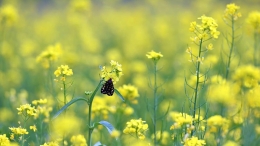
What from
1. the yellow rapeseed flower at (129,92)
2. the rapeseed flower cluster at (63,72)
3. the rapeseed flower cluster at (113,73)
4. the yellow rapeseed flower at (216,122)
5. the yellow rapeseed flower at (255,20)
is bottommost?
the yellow rapeseed flower at (216,122)

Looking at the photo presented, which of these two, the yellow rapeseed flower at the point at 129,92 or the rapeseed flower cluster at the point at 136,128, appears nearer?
the rapeseed flower cluster at the point at 136,128

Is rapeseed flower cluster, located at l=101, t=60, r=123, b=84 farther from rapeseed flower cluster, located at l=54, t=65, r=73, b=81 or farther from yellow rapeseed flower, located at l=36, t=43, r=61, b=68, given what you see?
yellow rapeseed flower, located at l=36, t=43, r=61, b=68

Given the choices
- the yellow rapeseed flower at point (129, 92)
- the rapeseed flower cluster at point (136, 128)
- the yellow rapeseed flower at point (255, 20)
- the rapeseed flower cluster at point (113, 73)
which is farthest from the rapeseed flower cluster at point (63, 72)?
the yellow rapeseed flower at point (255, 20)

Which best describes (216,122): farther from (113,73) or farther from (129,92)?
(129,92)

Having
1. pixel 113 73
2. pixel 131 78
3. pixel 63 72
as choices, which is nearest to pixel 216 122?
pixel 113 73

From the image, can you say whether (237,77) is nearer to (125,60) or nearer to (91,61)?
(91,61)

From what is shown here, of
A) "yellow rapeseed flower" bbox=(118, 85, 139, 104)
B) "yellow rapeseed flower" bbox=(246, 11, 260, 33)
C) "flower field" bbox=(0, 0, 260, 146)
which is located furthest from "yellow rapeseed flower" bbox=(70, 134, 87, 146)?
"yellow rapeseed flower" bbox=(246, 11, 260, 33)

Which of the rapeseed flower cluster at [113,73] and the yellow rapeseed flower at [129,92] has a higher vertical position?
the yellow rapeseed flower at [129,92]

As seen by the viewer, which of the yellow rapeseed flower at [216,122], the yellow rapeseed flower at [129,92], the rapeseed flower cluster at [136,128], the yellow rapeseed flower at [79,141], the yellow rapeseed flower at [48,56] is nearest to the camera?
the yellow rapeseed flower at [216,122]

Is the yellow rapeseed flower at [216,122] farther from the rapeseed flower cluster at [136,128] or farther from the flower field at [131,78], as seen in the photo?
the rapeseed flower cluster at [136,128]
